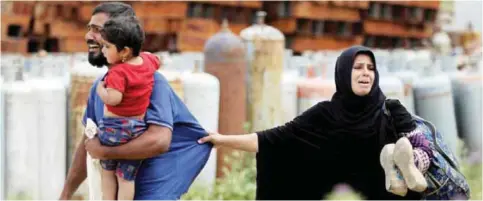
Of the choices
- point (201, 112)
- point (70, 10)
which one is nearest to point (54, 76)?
point (201, 112)

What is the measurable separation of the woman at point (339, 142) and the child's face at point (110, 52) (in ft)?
1.75

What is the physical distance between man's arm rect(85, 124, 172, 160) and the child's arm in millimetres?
157

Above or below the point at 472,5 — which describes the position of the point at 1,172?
below

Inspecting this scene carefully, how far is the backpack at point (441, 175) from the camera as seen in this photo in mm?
4145

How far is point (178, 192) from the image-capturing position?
3.97m

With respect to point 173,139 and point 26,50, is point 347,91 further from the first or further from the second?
point 26,50

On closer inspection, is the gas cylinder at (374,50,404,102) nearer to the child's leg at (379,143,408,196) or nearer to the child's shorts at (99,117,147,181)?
the child's leg at (379,143,408,196)

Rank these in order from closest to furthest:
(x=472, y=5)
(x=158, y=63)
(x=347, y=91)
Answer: (x=158, y=63), (x=347, y=91), (x=472, y=5)

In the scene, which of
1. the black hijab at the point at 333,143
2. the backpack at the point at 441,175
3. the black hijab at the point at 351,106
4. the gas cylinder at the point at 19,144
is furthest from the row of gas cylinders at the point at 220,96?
the backpack at the point at 441,175

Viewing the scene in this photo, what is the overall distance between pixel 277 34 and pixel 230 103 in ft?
1.86

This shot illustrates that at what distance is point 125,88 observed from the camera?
12.4 ft

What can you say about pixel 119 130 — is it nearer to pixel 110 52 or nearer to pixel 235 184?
pixel 110 52

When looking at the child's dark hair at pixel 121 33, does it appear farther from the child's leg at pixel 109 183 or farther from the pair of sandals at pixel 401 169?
the pair of sandals at pixel 401 169

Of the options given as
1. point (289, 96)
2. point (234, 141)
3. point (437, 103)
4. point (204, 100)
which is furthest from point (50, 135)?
point (437, 103)
